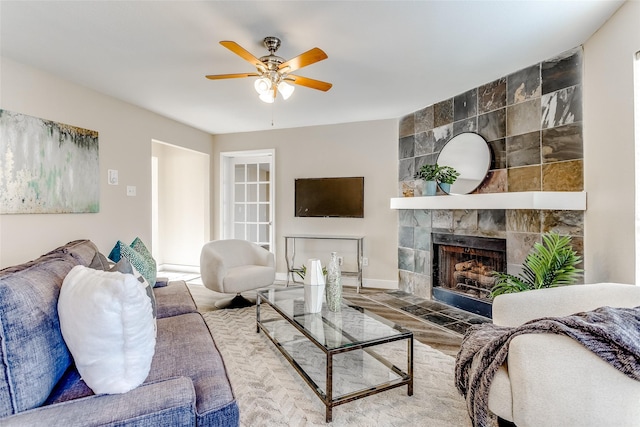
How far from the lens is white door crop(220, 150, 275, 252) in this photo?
5086 millimetres

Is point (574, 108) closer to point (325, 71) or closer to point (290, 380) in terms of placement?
point (325, 71)

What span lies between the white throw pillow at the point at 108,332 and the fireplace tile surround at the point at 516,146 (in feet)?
9.89

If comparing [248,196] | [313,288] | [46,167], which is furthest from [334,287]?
[248,196]

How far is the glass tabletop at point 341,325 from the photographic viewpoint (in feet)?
5.83

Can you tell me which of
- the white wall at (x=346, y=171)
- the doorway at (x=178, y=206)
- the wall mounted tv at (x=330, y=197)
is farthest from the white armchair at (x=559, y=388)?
the doorway at (x=178, y=206)

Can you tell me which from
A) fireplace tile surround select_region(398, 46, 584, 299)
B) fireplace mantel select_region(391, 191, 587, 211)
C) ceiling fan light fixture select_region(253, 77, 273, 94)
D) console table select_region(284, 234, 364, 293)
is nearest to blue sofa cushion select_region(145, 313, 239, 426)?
ceiling fan light fixture select_region(253, 77, 273, 94)

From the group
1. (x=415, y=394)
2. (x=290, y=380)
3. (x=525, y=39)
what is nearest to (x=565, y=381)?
(x=415, y=394)

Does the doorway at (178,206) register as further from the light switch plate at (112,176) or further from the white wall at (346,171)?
the light switch plate at (112,176)

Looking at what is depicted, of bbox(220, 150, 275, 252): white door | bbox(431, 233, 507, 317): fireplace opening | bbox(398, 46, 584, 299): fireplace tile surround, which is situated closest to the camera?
bbox(398, 46, 584, 299): fireplace tile surround

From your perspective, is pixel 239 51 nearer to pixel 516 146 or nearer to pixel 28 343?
pixel 28 343

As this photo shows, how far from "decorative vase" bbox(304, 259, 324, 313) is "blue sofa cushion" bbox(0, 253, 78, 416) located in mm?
1386

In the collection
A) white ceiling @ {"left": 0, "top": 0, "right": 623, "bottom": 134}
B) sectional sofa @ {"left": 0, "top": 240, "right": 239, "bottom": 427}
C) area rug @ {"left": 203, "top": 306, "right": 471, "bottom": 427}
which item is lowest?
area rug @ {"left": 203, "top": 306, "right": 471, "bottom": 427}

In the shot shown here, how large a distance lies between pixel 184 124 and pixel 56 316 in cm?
404

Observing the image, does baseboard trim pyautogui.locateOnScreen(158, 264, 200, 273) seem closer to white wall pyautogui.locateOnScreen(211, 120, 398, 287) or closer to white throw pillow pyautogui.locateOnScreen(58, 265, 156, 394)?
white wall pyautogui.locateOnScreen(211, 120, 398, 287)
